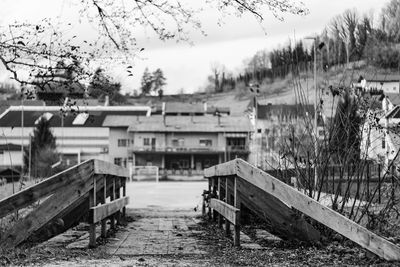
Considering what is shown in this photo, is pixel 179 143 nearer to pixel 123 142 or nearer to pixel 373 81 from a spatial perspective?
pixel 123 142

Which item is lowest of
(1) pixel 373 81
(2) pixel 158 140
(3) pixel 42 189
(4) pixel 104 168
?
(2) pixel 158 140

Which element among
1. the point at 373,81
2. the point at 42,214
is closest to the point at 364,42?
the point at 373,81

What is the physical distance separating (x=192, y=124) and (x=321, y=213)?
86127mm

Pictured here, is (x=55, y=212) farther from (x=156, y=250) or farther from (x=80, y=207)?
(x=80, y=207)

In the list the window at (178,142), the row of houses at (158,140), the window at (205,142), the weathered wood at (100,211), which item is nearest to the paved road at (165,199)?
the weathered wood at (100,211)

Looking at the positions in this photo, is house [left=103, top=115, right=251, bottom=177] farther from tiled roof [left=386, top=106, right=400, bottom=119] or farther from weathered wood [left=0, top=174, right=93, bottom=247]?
weathered wood [left=0, top=174, right=93, bottom=247]

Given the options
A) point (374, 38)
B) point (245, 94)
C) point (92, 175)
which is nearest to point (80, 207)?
point (92, 175)

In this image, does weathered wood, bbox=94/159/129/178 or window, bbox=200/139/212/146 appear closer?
weathered wood, bbox=94/159/129/178

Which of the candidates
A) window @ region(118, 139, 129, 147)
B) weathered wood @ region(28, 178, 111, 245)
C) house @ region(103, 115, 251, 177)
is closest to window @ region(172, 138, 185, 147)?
house @ region(103, 115, 251, 177)

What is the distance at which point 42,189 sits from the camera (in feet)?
21.1

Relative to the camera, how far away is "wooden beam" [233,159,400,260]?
18.1 ft

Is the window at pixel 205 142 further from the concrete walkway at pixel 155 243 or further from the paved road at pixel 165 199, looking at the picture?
the concrete walkway at pixel 155 243

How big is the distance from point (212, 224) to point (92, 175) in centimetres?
442

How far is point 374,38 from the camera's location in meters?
7.91
